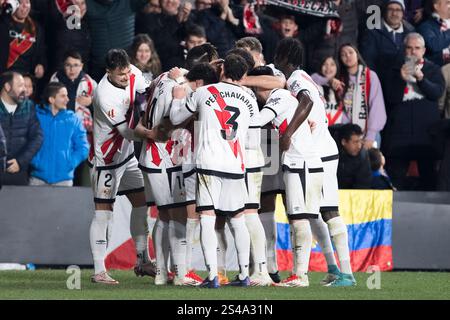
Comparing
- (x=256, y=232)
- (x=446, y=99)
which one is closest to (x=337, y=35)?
(x=446, y=99)

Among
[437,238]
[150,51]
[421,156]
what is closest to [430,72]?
[421,156]

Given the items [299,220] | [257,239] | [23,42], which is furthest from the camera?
[23,42]

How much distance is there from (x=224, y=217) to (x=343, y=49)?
16.0 ft

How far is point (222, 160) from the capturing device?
12531 millimetres

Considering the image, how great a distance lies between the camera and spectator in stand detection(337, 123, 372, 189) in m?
16.7

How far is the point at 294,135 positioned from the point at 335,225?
3.34 feet

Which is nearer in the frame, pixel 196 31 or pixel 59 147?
pixel 59 147

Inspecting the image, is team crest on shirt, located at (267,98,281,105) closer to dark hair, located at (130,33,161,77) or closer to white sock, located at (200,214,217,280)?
white sock, located at (200,214,217,280)

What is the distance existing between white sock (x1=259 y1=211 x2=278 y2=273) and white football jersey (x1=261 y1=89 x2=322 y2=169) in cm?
79

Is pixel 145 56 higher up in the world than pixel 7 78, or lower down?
higher up

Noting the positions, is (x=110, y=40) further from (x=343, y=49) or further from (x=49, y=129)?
(x=343, y=49)

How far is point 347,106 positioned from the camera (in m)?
17.7

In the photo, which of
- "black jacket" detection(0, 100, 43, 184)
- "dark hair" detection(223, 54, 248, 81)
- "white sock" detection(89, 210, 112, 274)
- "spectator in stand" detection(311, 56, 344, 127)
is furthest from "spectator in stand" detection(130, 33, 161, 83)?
"dark hair" detection(223, 54, 248, 81)

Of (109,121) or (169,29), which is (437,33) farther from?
(109,121)
